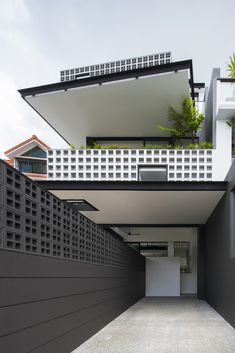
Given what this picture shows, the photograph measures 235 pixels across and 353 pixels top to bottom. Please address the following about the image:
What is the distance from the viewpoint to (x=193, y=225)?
619 inches

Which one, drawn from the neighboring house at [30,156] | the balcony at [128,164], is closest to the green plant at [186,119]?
the balcony at [128,164]

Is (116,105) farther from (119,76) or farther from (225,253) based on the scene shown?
(225,253)

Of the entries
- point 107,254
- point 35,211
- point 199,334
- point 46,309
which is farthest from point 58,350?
point 107,254

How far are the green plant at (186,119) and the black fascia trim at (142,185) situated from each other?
3.35 metres

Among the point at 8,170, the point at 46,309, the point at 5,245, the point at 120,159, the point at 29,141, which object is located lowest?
the point at 46,309

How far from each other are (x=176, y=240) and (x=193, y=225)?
5.13 m

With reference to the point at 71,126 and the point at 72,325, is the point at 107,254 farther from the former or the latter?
the point at 71,126

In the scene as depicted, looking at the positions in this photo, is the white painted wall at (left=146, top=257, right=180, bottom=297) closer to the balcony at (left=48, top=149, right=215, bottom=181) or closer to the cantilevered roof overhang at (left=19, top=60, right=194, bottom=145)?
the cantilevered roof overhang at (left=19, top=60, right=194, bottom=145)

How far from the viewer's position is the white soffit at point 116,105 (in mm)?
11984

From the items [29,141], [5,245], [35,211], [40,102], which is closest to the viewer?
[5,245]

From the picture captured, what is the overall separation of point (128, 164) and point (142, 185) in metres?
1.07

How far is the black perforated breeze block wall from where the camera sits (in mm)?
3668

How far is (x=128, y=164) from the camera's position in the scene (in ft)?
34.6

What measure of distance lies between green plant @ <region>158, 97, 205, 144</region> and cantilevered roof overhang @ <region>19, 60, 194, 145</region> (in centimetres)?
20
